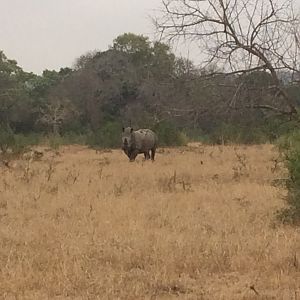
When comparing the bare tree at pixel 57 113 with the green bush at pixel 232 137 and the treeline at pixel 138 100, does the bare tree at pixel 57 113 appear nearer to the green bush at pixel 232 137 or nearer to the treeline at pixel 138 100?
the treeline at pixel 138 100

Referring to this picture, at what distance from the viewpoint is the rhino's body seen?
21.8 metres

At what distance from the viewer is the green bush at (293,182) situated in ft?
30.2

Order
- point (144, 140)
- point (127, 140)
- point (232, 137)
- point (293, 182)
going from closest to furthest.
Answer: point (293, 182) < point (127, 140) < point (144, 140) < point (232, 137)

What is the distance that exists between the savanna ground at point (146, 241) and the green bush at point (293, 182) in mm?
243

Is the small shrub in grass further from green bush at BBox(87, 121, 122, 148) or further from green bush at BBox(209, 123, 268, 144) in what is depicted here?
green bush at BBox(209, 123, 268, 144)

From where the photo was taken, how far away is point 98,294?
5.78 metres

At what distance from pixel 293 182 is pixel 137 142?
42.6 feet

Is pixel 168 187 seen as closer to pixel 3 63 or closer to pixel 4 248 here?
pixel 4 248

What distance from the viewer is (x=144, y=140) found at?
906 inches

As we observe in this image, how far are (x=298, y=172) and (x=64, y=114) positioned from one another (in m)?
33.2

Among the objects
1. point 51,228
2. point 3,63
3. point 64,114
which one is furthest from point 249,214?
point 3,63

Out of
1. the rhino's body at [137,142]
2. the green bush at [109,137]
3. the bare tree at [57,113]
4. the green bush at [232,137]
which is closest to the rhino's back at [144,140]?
the rhino's body at [137,142]

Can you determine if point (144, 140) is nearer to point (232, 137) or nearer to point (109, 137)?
point (232, 137)

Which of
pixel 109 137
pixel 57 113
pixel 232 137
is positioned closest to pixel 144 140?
pixel 232 137
